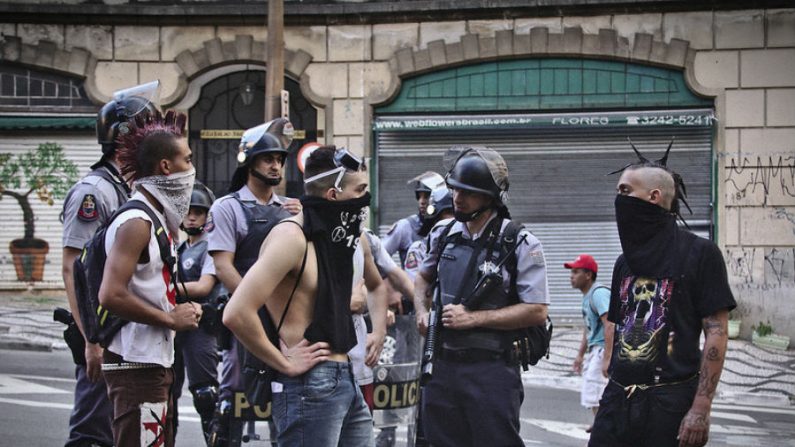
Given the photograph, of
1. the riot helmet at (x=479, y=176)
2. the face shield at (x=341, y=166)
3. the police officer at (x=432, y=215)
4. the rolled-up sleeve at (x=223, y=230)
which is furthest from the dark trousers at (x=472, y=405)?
the police officer at (x=432, y=215)

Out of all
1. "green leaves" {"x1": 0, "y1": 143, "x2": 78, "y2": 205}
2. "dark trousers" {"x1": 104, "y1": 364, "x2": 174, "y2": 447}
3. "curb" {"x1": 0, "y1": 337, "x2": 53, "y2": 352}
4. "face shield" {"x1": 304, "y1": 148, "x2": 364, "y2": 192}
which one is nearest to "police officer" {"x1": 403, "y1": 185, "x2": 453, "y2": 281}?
"face shield" {"x1": 304, "y1": 148, "x2": 364, "y2": 192}

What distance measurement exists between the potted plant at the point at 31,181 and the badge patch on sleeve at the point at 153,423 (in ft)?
49.5

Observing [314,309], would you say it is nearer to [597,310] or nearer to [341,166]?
[341,166]

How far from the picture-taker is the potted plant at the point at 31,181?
19484 mm

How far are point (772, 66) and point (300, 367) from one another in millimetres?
14798

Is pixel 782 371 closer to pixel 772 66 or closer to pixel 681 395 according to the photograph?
pixel 772 66

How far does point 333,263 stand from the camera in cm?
501

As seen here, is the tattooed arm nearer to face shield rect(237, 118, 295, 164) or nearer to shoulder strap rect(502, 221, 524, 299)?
shoulder strap rect(502, 221, 524, 299)

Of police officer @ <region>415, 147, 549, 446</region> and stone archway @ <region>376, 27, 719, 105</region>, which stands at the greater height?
stone archway @ <region>376, 27, 719, 105</region>

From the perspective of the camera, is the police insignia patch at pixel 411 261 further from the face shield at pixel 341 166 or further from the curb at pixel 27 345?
the curb at pixel 27 345

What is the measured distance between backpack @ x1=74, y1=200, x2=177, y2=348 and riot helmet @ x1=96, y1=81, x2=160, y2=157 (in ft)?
2.88

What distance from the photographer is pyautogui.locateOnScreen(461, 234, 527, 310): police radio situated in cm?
590

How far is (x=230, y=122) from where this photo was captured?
64.5ft

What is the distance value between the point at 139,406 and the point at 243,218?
6.99ft
